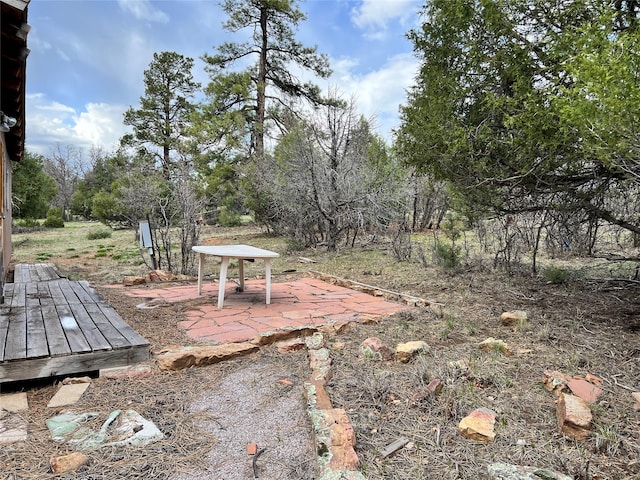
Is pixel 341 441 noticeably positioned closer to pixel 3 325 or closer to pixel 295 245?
pixel 3 325

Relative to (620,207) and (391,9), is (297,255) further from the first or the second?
(620,207)

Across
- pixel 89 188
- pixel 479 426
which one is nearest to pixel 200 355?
pixel 479 426

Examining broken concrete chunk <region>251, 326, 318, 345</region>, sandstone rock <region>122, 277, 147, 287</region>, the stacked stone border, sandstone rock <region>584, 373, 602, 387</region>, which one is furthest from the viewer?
sandstone rock <region>122, 277, 147, 287</region>

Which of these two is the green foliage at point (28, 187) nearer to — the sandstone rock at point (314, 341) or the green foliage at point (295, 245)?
the green foliage at point (295, 245)

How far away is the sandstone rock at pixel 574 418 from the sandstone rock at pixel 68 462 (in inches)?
86.5

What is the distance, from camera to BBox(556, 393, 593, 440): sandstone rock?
189 cm

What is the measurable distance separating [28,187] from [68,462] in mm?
17638

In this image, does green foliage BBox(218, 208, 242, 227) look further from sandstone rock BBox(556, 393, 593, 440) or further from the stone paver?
sandstone rock BBox(556, 393, 593, 440)

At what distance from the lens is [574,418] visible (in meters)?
1.92

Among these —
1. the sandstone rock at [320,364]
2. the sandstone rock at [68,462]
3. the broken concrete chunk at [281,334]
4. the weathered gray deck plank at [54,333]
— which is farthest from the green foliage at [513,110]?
the weathered gray deck plank at [54,333]

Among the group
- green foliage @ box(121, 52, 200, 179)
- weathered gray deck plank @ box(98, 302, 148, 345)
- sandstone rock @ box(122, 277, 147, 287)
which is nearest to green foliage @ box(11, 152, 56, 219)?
green foliage @ box(121, 52, 200, 179)

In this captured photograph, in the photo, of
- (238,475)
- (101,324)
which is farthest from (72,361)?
(238,475)

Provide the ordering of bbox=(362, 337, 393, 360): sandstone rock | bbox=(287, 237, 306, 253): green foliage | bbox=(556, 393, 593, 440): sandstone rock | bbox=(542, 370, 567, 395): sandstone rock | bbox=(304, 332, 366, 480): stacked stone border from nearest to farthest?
bbox=(304, 332, 366, 480): stacked stone border
bbox=(556, 393, 593, 440): sandstone rock
bbox=(542, 370, 567, 395): sandstone rock
bbox=(362, 337, 393, 360): sandstone rock
bbox=(287, 237, 306, 253): green foliage

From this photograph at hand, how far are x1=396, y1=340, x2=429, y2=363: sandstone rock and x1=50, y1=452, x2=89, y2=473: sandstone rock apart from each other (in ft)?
6.47
